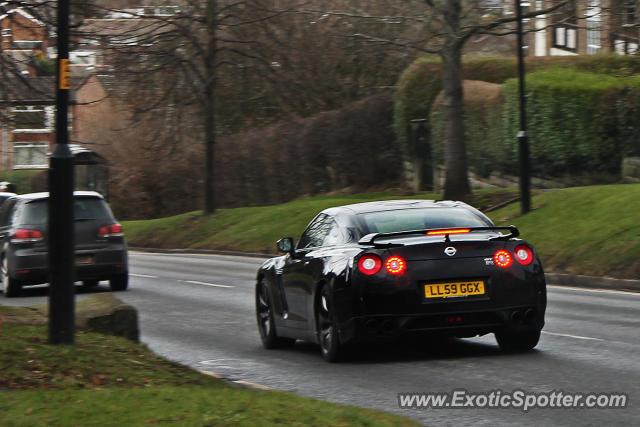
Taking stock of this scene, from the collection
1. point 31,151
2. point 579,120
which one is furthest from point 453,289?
point 579,120

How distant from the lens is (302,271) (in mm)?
11633

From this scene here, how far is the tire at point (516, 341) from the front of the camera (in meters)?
11.0

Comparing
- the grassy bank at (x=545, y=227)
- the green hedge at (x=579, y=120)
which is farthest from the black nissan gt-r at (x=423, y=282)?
the green hedge at (x=579, y=120)

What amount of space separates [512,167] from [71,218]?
27.7 metres

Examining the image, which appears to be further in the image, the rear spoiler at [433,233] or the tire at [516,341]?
the tire at [516,341]

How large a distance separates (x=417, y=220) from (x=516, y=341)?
1.43 meters

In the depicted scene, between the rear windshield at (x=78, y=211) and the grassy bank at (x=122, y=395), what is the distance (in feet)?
37.3

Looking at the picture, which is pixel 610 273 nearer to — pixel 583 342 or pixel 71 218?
pixel 583 342

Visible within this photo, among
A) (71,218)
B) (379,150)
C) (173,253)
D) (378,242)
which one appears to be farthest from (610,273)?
(379,150)

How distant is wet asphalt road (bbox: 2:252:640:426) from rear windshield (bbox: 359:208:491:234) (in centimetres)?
118

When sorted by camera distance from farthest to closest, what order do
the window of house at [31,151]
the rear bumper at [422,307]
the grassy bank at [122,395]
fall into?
the window of house at [31,151]
the rear bumper at [422,307]
the grassy bank at [122,395]

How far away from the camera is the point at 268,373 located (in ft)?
34.8

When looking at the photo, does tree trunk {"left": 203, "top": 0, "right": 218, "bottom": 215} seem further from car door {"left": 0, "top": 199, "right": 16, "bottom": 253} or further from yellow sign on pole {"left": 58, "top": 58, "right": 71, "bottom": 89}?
yellow sign on pole {"left": 58, "top": 58, "right": 71, "bottom": 89}

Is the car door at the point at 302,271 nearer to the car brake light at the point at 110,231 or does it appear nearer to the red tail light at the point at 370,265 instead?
the red tail light at the point at 370,265
